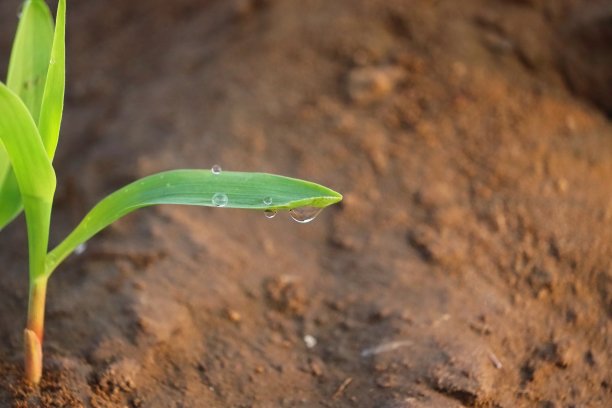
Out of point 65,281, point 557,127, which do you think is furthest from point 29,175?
point 557,127

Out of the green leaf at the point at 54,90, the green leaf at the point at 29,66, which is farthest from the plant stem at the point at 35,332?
the green leaf at the point at 54,90

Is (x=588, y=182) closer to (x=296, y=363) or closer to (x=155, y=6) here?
(x=296, y=363)

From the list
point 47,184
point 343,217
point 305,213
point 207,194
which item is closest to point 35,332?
point 47,184

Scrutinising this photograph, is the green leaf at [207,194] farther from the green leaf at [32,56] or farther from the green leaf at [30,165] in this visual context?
the green leaf at [32,56]

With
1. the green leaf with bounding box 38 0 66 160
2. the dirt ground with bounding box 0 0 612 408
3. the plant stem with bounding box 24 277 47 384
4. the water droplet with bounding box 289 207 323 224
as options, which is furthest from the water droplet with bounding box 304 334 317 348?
the green leaf with bounding box 38 0 66 160

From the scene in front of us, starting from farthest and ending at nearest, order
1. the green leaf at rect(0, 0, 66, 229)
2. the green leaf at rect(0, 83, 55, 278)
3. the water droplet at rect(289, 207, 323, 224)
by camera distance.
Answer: the green leaf at rect(0, 0, 66, 229) < the water droplet at rect(289, 207, 323, 224) < the green leaf at rect(0, 83, 55, 278)

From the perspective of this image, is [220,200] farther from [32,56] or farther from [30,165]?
[32,56]

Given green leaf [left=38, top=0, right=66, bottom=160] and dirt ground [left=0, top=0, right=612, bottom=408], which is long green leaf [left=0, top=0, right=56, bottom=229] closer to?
green leaf [left=38, top=0, right=66, bottom=160]
